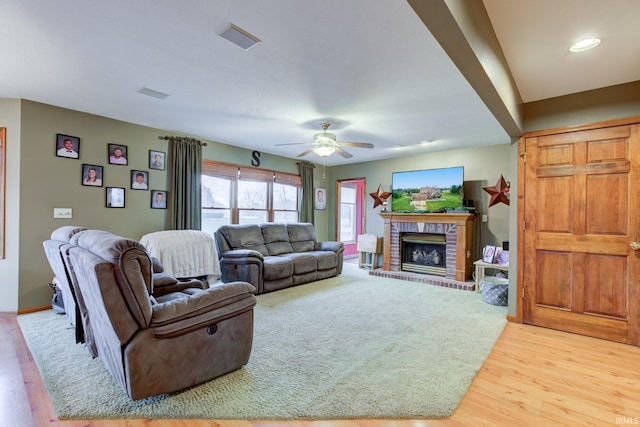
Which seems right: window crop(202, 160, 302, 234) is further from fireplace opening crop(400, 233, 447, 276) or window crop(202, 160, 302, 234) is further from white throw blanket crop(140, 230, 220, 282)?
fireplace opening crop(400, 233, 447, 276)

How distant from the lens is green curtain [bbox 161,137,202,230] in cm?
487

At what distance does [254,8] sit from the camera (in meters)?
1.91

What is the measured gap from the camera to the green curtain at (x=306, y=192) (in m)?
7.07

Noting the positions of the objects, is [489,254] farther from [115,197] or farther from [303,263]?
[115,197]

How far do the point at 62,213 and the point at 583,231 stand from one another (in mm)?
6070

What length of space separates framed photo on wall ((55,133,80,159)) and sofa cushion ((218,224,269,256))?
2153mm

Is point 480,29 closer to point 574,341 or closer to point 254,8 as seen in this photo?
point 254,8

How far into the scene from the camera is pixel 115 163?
430 centimetres

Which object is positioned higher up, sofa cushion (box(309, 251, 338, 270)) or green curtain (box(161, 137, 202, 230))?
green curtain (box(161, 137, 202, 230))

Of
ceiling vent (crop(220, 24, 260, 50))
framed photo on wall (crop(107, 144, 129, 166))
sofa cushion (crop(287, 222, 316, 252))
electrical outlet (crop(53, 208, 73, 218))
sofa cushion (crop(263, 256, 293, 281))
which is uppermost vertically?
ceiling vent (crop(220, 24, 260, 50))

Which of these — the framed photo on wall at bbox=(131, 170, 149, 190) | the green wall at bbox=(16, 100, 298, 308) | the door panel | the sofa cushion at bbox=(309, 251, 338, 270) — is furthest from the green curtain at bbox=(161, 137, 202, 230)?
the door panel

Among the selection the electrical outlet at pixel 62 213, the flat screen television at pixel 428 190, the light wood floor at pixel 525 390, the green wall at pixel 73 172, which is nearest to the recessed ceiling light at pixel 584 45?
the green wall at pixel 73 172

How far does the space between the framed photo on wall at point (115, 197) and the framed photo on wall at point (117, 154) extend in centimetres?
38

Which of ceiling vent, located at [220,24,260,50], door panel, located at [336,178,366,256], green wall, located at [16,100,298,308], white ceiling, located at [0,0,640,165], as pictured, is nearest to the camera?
white ceiling, located at [0,0,640,165]
